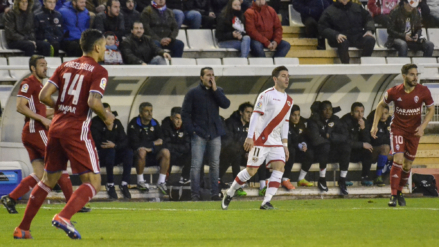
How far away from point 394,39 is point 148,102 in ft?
24.1

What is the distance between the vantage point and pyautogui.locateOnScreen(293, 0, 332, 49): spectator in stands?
17891mm

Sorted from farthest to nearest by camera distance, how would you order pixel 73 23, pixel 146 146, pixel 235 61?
pixel 235 61 → pixel 73 23 → pixel 146 146

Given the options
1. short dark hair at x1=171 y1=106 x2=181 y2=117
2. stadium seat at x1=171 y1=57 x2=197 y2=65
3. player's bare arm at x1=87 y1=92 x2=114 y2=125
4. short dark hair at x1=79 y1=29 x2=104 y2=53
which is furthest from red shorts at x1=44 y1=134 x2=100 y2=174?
stadium seat at x1=171 y1=57 x2=197 y2=65

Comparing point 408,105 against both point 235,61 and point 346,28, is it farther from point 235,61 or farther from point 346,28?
point 346,28

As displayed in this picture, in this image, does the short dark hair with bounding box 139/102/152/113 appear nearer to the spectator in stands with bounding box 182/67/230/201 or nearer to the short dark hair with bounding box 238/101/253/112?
the spectator in stands with bounding box 182/67/230/201

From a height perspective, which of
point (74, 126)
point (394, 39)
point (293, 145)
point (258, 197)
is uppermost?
point (394, 39)

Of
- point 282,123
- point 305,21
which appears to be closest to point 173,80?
point 282,123

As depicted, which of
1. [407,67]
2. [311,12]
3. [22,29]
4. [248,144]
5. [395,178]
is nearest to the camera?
[248,144]

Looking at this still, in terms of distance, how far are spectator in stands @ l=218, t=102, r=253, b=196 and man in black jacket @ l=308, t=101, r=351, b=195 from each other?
51.2 inches

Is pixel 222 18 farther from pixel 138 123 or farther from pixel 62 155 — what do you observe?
pixel 62 155

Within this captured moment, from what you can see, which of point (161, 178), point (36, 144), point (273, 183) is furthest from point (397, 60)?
point (36, 144)

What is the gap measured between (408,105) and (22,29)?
7118mm

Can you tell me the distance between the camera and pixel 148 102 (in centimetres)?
1373

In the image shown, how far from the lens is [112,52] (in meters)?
14.3
